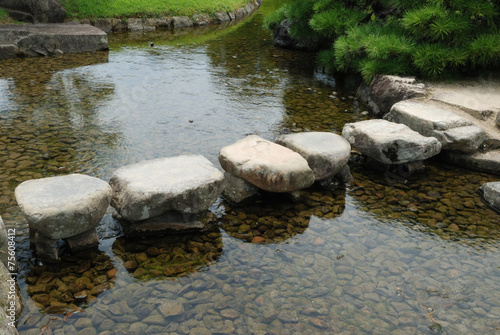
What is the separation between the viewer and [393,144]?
648 centimetres

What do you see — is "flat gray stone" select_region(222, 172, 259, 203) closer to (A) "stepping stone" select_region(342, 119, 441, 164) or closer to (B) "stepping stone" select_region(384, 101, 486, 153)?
(A) "stepping stone" select_region(342, 119, 441, 164)

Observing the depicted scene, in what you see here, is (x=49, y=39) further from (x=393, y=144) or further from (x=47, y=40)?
(x=393, y=144)

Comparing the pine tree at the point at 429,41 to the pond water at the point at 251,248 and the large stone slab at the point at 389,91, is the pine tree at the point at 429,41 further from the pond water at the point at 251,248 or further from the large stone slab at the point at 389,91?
the pond water at the point at 251,248

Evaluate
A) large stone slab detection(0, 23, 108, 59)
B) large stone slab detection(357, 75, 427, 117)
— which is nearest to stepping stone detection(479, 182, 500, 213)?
large stone slab detection(357, 75, 427, 117)

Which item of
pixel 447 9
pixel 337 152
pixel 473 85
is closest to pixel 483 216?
pixel 337 152

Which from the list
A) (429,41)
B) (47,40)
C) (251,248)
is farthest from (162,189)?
(47,40)

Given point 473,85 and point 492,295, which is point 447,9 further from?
point 492,295

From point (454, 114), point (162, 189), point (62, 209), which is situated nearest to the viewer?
point (62, 209)

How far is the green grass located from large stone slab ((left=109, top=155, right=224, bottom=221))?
13366mm

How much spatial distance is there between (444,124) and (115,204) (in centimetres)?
528

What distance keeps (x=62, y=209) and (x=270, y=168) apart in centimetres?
247

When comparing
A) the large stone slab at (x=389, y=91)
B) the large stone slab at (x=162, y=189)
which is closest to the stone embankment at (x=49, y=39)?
the large stone slab at (x=389, y=91)

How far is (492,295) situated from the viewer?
440 centimetres

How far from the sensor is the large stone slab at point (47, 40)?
12297 mm
